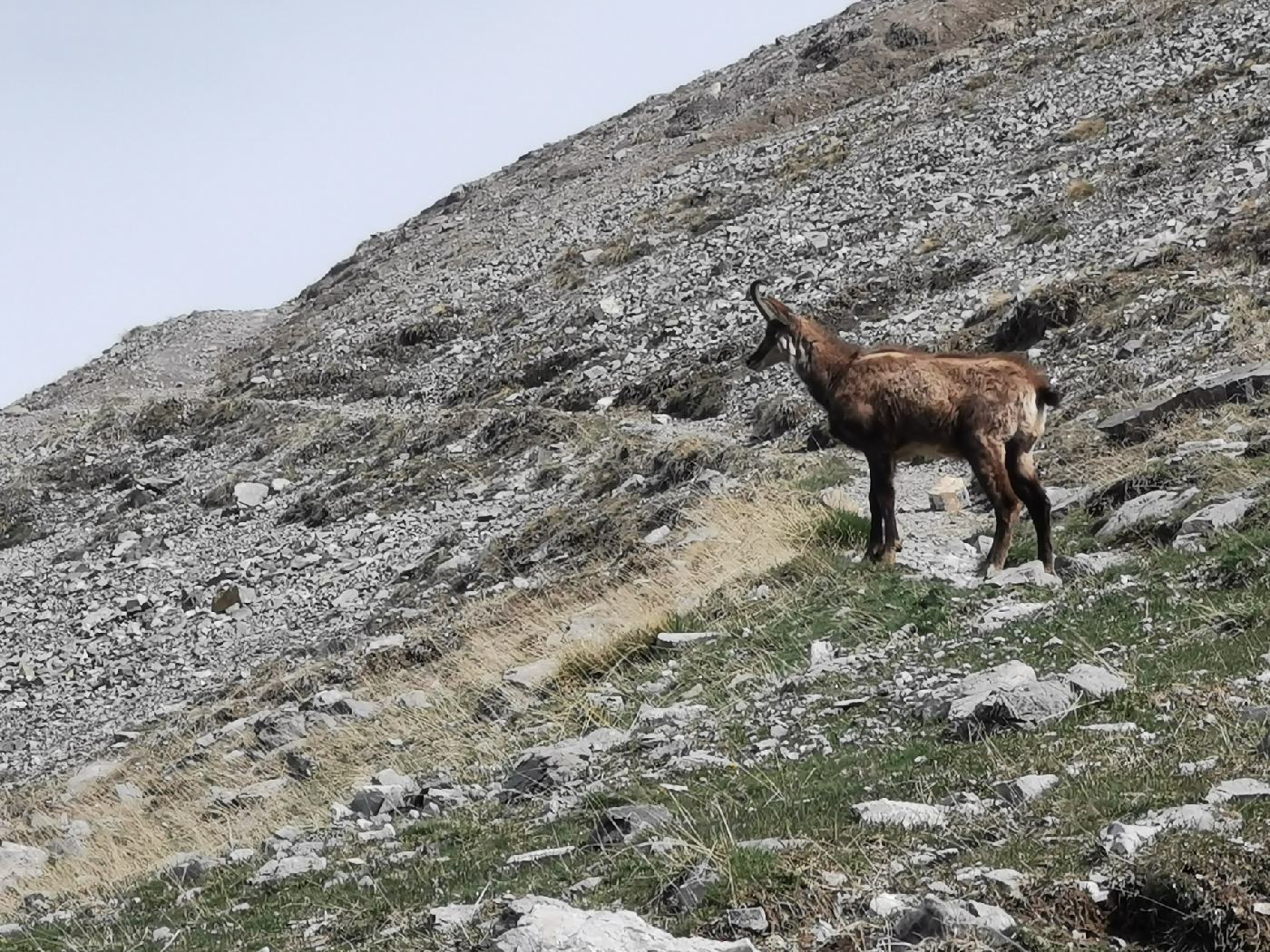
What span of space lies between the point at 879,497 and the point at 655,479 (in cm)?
867

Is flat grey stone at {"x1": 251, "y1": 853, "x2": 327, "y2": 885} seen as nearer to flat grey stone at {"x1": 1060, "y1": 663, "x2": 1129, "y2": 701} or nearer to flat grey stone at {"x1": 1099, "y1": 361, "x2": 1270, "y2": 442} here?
flat grey stone at {"x1": 1060, "y1": 663, "x2": 1129, "y2": 701}

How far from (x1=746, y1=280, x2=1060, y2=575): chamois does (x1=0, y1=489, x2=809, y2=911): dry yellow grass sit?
148 cm

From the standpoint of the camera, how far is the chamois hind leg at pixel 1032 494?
11914 mm

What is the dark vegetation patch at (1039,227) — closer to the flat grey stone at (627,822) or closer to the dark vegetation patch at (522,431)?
the dark vegetation patch at (522,431)

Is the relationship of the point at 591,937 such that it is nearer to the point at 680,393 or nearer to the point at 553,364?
the point at 680,393

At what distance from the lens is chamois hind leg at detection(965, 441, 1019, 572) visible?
12.2m

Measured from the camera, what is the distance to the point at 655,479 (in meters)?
21.4

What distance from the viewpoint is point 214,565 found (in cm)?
2562

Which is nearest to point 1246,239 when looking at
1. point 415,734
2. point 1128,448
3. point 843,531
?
point 1128,448

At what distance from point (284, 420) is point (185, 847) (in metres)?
24.7

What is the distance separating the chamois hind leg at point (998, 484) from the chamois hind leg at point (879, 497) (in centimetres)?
84

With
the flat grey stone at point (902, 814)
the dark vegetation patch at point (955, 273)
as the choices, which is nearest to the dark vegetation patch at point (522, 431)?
the dark vegetation patch at point (955, 273)

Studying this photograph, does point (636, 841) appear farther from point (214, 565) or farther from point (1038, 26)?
point (1038, 26)

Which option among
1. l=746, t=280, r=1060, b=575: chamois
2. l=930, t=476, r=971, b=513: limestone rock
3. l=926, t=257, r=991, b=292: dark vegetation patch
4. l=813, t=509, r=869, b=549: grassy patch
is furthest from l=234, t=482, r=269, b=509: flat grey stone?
l=746, t=280, r=1060, b=575: chamois
